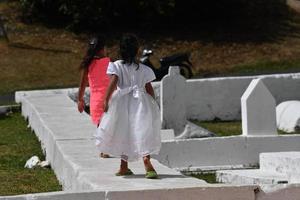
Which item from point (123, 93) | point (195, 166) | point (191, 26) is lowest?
point (195, 166)

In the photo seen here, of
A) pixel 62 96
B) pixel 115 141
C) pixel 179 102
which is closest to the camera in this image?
pixel 115 141

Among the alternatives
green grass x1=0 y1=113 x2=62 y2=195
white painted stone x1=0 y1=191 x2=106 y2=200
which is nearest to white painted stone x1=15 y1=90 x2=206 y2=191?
green grass x1=0 y1=113 x2=62 y2=195

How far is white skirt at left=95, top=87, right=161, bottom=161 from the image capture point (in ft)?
23.7

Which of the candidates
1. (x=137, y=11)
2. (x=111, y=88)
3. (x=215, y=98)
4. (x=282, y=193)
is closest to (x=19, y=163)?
(x=111, y=88)

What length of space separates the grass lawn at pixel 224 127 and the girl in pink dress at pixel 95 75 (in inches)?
186

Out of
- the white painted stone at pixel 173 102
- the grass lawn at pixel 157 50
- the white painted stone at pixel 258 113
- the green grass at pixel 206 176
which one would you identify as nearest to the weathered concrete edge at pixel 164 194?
the green grass at pixel 206 176

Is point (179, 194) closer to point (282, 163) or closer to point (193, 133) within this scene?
point (282, 163)

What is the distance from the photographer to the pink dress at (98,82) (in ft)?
30.4

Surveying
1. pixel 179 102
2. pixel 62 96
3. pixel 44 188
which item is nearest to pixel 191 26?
pixel 62 96

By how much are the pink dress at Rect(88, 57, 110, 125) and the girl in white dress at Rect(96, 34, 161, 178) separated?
1.80 meters

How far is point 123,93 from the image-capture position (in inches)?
291

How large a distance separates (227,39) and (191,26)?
1.86m

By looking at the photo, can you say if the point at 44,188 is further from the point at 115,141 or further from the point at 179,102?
the point at 179,102

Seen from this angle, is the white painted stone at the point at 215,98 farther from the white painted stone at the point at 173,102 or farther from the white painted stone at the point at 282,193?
the white painted stone at the point at 282,193
